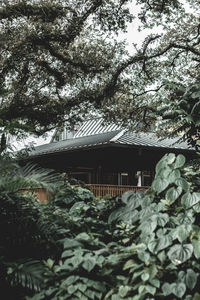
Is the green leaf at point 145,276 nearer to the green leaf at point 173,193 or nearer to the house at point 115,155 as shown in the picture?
the green leaf at point 173,193

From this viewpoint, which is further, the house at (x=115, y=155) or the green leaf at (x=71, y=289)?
the house at (x=115, y=155)

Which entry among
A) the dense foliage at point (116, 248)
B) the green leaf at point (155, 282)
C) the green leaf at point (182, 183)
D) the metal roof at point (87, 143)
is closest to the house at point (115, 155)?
the metal roof at point (87, 143)

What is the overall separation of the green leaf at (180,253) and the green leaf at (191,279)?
10 centimetres

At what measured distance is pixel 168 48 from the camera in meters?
15.7

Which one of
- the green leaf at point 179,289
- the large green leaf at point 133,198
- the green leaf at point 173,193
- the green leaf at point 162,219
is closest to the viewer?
the green leaf at point 179,289

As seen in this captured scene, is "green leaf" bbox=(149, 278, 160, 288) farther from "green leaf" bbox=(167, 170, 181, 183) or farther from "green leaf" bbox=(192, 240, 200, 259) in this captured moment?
"green leaf" bbox=(167, 170, 181, 183)

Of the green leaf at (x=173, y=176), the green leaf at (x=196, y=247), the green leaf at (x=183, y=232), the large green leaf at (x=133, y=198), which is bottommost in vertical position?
the green leaf at (x=196, y=247)

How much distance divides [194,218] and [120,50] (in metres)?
12.7

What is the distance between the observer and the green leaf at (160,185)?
3184 millimetres

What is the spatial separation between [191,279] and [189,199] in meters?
0.65

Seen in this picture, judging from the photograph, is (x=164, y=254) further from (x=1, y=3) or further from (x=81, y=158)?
(x=81, y=158)

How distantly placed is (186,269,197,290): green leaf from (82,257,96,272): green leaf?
0.71m

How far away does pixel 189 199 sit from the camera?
3.04 m

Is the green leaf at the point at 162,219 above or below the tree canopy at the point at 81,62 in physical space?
below
